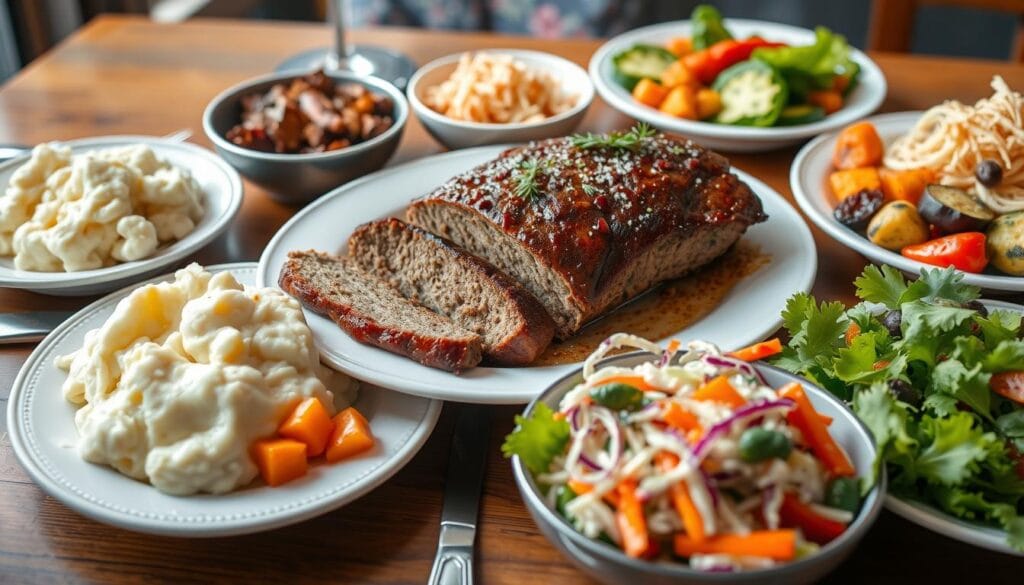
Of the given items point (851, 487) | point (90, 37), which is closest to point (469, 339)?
point (851, 487)

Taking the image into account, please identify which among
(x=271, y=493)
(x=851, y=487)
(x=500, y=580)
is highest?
(x=851, y=487)

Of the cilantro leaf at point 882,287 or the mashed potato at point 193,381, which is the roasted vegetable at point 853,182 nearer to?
the cilantro leaf at point 882,287

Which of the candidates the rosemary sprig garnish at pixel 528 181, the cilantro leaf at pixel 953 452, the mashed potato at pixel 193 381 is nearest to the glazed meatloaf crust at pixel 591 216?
the rosemary sprig garnish at pixel 528 181

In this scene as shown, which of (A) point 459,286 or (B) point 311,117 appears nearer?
(A) point 459,286

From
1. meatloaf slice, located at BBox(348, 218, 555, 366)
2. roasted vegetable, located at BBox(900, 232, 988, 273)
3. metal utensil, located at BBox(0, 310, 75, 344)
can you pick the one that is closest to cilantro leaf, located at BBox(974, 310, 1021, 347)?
roasted vegetable, located at BBox(900, 232, 988, 273)

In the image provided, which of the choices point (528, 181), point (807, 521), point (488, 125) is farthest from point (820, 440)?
point (488, 125)

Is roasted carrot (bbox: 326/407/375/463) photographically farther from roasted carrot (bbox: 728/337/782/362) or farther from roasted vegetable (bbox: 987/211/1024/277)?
roasted vegetable (bbox: 987/211/1024/277)

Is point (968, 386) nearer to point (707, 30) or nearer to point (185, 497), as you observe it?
point (185, 497)

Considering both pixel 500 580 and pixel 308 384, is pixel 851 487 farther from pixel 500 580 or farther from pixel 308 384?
pixel 308 384
